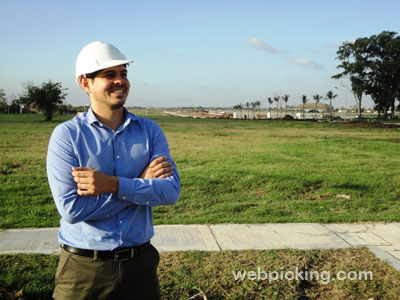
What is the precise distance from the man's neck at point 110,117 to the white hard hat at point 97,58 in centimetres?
25

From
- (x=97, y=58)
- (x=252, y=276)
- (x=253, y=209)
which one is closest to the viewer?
(x=97, y=58)

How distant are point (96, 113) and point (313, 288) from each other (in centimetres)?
260

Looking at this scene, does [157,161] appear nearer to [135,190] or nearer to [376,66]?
[135,190]

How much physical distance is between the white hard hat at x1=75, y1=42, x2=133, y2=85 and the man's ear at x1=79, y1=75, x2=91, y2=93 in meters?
0.05

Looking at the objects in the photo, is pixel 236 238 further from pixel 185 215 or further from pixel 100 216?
pixel 100 216

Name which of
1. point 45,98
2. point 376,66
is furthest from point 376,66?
point 45,98

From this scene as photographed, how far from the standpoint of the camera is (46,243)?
4543mm

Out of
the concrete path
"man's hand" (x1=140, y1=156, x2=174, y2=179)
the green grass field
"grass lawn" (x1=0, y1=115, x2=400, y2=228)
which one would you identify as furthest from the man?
"grass lawn" (x1=0, y1=115, x2=400, y2=228)

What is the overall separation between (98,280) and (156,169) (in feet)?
2.34

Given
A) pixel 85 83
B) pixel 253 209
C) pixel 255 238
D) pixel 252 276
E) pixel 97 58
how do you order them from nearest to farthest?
pixel 97 58 < pixel 85 83 < pixel 252 276 < pixel 255 238 < pixel 253 209

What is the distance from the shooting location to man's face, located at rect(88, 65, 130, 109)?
2.27 m

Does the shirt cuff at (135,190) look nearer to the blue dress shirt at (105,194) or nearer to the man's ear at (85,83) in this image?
the blue dress shirt at (105,194)

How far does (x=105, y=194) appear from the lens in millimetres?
2189

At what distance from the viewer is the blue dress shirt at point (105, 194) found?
217cm
